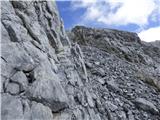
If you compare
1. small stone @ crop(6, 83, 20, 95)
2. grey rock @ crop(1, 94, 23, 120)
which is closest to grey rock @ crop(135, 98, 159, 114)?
small stone @ crop(6, 83, 20, 95)

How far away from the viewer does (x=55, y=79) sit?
16828mm

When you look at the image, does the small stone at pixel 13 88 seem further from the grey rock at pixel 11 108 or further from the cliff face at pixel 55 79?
the grey rock at pixel 11 108

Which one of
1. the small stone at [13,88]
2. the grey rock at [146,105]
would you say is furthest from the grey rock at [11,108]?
the grey rock at [146,105]

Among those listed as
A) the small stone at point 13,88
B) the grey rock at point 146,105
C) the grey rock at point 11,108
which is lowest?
the grey rock at point 11,108

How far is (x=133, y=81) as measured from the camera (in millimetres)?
28172

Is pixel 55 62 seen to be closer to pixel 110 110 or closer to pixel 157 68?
pixel 110 110

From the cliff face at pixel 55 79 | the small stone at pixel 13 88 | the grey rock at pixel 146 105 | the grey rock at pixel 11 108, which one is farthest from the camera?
the grey rock at pixel 146 105

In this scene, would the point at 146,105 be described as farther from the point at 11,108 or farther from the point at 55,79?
the point at 11,108

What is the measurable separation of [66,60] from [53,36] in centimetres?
175

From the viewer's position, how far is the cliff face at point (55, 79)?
47.9 feet

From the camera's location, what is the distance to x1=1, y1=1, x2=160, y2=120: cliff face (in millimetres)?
14586

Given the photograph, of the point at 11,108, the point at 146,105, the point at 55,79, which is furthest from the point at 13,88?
the point at 146,105

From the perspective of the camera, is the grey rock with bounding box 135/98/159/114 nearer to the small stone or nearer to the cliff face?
the cliff face

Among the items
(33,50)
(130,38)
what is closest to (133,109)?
(33,50)
